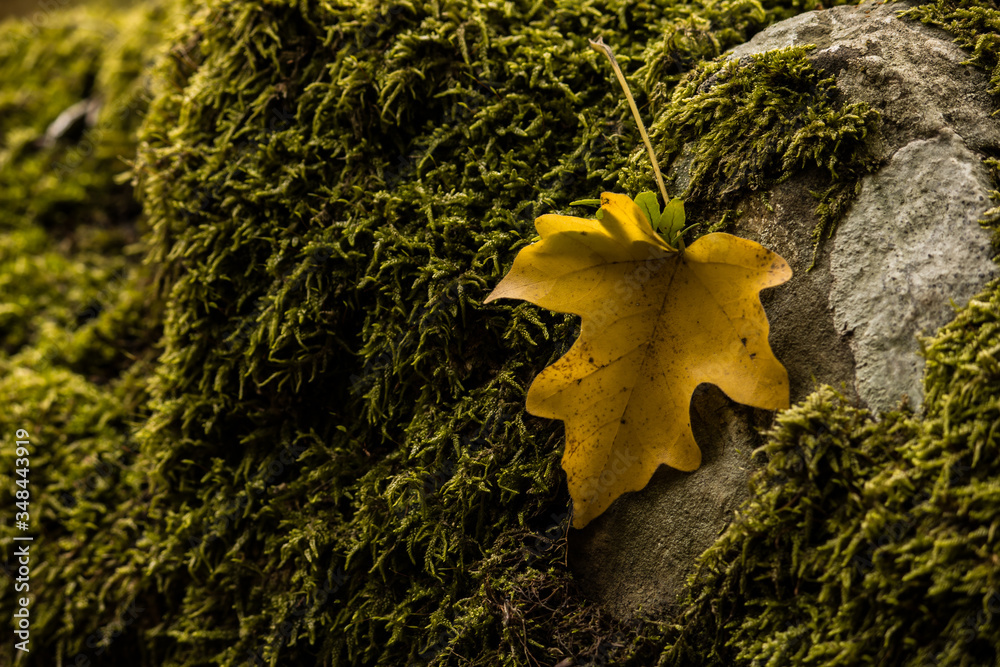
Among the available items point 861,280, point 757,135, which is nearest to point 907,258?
point 861,280

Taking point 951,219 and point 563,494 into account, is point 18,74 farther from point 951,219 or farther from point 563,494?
point 951,219

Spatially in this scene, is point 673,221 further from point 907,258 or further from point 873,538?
point 873,538

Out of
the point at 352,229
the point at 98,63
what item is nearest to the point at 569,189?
the point at 352,229

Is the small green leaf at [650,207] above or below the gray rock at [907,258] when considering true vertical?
above

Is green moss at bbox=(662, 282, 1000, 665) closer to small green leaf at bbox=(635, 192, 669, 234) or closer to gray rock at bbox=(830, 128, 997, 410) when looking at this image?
gray rock at bbox=(830, 128, 997, 410)

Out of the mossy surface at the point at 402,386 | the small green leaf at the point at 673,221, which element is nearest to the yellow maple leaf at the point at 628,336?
the small green leaf at the point at 673,221

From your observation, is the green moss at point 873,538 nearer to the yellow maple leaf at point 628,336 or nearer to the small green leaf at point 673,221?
the yellow maple leaf at point 628,336
